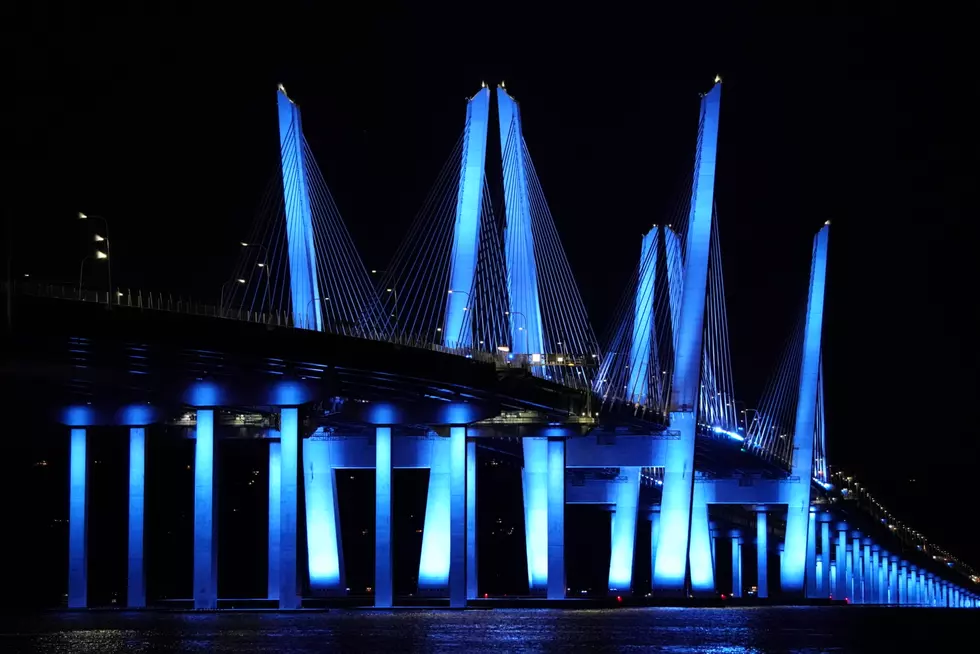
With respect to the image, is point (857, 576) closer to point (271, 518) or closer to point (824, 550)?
point (824, 550)

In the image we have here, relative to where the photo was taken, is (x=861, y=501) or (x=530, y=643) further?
(x=861, y=501)

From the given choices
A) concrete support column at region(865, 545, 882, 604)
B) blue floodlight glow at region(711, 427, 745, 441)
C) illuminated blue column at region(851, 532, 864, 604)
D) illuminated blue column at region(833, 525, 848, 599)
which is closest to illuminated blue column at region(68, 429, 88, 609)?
blue floodlight glow at region(711, 427, 745, 441)

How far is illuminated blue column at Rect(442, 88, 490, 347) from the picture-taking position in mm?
57656

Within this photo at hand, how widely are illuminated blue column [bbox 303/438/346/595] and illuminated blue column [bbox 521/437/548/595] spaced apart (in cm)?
767

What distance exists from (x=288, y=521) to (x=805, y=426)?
130 feet

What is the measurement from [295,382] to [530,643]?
16.9 m

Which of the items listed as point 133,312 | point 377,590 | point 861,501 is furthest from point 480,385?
point 861,501

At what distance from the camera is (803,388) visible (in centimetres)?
9269

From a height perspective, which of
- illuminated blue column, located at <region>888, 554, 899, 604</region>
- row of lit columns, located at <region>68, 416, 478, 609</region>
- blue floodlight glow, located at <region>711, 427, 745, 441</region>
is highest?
blue floodlight glow, located at <region>711, 427, 745, 441</region>

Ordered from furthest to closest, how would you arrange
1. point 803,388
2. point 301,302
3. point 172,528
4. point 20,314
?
1. point 172,528
2. point 803,388
3. point 301,302
4. point 20,314

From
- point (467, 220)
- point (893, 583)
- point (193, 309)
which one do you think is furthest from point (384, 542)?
point (893, 583)

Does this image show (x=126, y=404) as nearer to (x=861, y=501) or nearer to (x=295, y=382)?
(x=295, y=382)

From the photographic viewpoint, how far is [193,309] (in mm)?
47125

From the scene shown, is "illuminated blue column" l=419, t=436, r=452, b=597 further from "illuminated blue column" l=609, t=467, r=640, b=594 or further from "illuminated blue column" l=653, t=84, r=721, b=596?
"illuminated blue column" l=609, t=467, r=640, b=594
